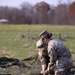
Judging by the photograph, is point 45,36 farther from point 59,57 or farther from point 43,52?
point 59,57

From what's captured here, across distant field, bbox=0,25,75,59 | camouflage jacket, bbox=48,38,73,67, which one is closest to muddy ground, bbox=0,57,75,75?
camouflage jacket, bbox=48,38,73,67

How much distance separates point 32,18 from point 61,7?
29.3 ft

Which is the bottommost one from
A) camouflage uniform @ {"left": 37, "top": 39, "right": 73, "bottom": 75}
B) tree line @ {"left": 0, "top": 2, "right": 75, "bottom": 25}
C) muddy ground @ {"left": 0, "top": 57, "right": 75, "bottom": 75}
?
tree line @ {"left": 0, "top": 2, "right": 75, "bottom": 25}

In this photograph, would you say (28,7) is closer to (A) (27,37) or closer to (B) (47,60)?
(A) (27,37)

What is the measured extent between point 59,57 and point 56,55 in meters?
0.17

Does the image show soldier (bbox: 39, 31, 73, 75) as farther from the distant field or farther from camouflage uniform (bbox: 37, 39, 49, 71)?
the distant field

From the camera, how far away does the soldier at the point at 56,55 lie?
24.8 feet

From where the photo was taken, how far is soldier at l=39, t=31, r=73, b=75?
24.8 ft

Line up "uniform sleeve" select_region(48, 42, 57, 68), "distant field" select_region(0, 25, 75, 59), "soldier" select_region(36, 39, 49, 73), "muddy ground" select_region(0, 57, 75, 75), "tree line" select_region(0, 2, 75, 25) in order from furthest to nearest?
"tree line" select_region(0, 2, 75, 25)
"distant field" select_region(0, 25, 75, 59)
"muddy ground" select_region(0, 57, 75, 75)
"soldier" select_region(36, 39, 49, 73)
"uniform sleeve" select_region(48, 42, 57, 68)

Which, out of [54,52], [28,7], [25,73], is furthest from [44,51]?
[28,7]

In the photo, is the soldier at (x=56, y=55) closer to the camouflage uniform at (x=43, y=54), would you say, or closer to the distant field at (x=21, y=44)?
the camouflage uniform at (x=43, y=54)

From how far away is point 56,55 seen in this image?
7.66m

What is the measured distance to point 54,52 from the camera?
7.59 meters

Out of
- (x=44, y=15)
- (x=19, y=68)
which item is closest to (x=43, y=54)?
(x=19, y=68)
